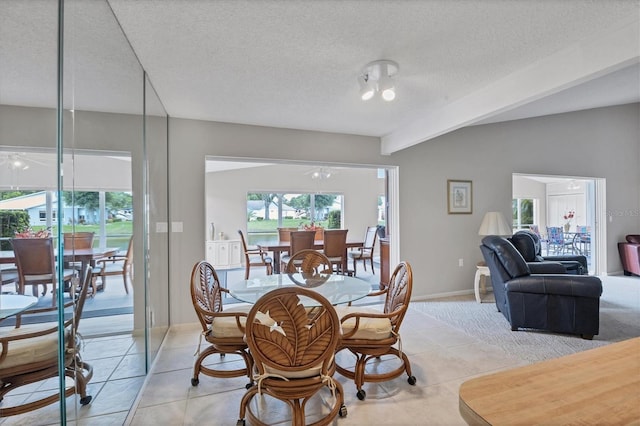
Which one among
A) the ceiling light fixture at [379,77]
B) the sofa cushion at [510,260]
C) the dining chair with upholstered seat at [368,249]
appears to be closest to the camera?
the ceiling light fixture at [379,77]

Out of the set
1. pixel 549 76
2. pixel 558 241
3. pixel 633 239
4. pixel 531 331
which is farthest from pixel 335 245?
pixel 558 241

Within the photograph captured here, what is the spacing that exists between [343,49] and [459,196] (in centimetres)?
336

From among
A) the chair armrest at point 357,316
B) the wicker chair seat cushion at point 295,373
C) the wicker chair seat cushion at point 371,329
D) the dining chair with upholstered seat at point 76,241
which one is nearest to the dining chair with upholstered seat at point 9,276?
the dining chair with upholstered seat at point 76,241

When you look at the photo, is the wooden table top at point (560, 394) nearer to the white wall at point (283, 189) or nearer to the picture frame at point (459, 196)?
the picture frame at point (459, 196)

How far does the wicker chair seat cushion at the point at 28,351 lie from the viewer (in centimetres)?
95

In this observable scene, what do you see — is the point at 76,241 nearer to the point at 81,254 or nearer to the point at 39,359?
the point at 81,254

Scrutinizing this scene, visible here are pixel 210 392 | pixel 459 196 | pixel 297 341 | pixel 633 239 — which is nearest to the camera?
pixel 297 341

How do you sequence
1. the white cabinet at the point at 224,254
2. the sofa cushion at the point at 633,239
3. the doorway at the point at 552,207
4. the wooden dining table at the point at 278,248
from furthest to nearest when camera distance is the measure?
the doorway at the point at 552,207 < the white cabinet at the point at 224,254 < the sofa cushion at the point at 633,239 < the wooden dining table at the point at 278,248

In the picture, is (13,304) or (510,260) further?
(510,260)

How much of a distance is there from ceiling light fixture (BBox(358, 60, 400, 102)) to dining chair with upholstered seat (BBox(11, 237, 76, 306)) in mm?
2052

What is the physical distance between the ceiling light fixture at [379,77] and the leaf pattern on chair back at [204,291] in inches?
70.0

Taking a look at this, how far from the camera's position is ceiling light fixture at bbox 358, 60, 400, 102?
216 cm

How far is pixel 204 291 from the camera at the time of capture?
217cm

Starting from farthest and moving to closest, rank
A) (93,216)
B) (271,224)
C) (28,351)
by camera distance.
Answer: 1. (271,224)
2. (93,216)
3. (28,351)
